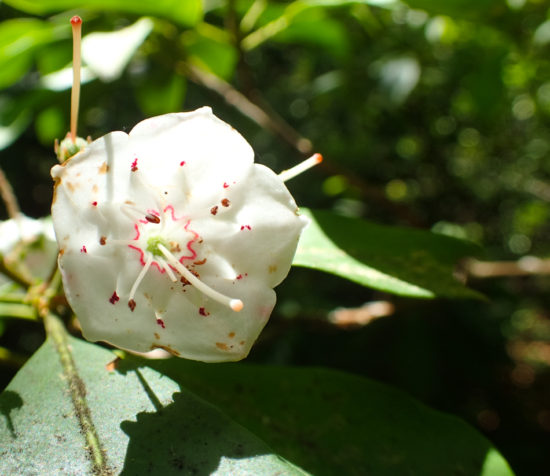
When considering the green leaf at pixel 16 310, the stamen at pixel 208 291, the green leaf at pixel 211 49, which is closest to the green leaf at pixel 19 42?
the green leaf at pixel 211 49

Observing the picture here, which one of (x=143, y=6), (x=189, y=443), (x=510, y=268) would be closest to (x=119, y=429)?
(x=189, y=443)

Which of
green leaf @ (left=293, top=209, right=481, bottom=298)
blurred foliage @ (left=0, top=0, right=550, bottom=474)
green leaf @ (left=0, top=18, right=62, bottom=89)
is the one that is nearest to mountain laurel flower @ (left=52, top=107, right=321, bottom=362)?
green leaf @ (left=293, top=209, right=481, bottom=298)

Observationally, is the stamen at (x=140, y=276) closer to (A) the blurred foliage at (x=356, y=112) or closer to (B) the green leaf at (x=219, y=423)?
(B) the green leaf at (x=219, y=423)

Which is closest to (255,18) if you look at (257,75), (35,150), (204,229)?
(204,229)

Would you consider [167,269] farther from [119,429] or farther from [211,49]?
[211,49]

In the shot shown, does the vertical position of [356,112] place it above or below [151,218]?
below
